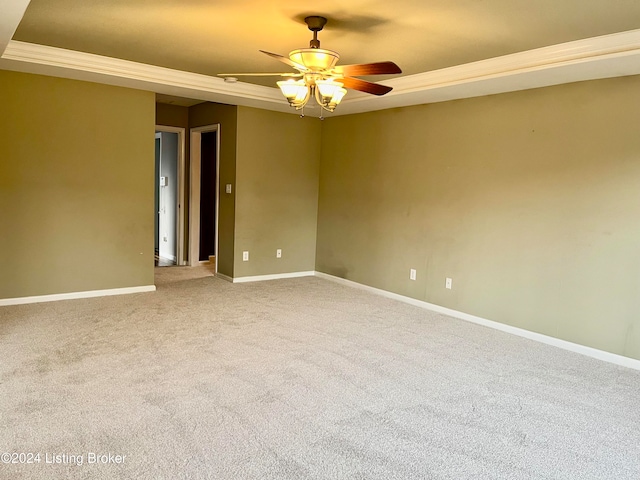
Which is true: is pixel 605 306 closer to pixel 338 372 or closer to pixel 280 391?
pixel 338 372

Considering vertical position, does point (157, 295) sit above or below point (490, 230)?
below

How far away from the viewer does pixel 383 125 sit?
5.76 meters

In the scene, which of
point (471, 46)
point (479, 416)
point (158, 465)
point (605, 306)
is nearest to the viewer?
point (158, 465)

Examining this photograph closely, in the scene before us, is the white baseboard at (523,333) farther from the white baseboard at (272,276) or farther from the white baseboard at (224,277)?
the white baseboard at (224,277)

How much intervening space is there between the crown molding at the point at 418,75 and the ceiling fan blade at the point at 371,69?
143 centimetres

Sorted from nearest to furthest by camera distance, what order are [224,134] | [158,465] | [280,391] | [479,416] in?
[158,465] → [479,416] → [280,391] → [224,134]

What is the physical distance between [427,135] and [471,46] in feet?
5.33

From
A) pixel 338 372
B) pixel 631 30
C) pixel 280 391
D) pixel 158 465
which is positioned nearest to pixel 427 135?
pixel 631 30

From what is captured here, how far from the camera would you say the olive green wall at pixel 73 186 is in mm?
4660

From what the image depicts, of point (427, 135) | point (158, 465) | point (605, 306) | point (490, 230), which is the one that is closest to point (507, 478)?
point (158, 465)

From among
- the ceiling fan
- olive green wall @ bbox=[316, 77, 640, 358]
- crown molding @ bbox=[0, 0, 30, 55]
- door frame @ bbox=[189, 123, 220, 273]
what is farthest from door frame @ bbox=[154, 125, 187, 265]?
the ceiling fan

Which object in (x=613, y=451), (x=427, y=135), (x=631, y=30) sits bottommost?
(x=613, y=451)

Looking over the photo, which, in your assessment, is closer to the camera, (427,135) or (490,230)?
(490,230)

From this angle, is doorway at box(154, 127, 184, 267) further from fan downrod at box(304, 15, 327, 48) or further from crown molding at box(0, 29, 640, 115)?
fan downrod at box(304, 15, 327, 48)
